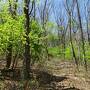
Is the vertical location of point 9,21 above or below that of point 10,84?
above

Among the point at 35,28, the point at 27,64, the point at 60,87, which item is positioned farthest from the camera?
the point at 35,28

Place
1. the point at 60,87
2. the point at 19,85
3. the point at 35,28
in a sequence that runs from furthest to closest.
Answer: the point at 35,28
the point at 60,87
the point at 19,85

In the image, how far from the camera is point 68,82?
18.8 meters

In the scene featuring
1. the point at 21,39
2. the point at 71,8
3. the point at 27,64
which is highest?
the point at 71,8

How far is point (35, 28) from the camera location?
21.8 meters

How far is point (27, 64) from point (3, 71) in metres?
1.71

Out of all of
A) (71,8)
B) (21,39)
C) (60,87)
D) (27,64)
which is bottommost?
(60,87)

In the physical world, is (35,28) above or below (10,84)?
above

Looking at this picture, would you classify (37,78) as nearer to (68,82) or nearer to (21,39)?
(68,82)

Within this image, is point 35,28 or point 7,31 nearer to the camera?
point 7,31

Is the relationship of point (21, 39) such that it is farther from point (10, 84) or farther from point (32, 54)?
point (32, 54)

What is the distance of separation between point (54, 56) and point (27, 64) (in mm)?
33068

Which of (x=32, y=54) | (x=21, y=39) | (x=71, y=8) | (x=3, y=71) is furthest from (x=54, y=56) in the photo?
(x=21, y=39)

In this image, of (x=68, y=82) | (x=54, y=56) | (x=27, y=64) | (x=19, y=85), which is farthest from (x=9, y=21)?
(x=54, y=56)
